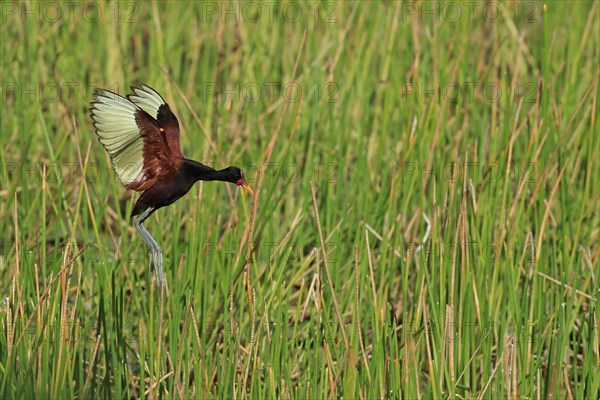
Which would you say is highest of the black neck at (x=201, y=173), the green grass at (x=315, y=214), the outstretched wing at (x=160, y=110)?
the outstretched wing at (x=160, y=110)

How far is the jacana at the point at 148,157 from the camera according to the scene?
1780 millimetres

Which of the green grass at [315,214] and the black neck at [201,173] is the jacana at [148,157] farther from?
the green grass at [315,214]

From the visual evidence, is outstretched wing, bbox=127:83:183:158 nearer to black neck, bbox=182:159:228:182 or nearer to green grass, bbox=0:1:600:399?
black neck, bbox=182:159:228:182

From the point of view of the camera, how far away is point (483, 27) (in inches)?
181

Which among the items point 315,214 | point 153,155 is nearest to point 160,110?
point 153,155

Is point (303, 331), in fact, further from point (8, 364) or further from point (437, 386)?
point (8, 364)

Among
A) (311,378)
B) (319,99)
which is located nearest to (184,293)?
(311,378)

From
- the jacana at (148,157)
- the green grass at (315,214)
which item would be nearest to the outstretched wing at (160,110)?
the jacana at (148,157)

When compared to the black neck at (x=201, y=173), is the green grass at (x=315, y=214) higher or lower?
lower

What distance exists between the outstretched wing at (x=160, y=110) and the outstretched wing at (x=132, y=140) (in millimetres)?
18

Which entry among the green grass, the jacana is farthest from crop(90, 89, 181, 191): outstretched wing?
the green grass

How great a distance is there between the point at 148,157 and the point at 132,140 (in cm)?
5

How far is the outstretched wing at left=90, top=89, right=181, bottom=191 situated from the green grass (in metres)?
0.33

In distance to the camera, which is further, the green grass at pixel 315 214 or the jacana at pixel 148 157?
the green grass at pixel 315 214
